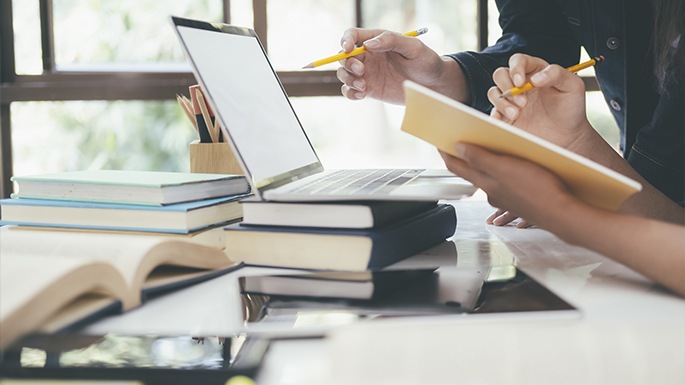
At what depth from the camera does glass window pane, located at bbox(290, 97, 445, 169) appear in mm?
3732

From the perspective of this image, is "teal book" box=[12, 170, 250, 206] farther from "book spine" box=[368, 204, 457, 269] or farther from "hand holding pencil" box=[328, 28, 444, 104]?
"hand holding pencil" box=[328, 28, 444, 104]

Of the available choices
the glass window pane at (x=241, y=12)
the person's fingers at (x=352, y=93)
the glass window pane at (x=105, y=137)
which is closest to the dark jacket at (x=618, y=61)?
the person's fingers at (x=352, y=93)

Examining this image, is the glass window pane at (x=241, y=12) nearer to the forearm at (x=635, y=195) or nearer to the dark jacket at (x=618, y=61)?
the dark jacket at (x=618, y=61)

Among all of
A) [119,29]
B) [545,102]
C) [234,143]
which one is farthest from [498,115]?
[119,29]

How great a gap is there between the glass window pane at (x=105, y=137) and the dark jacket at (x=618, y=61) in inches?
92.4

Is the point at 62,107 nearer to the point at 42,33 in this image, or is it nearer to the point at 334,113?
the point at 42,33

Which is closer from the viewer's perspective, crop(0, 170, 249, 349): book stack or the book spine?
crop(0, 170, 249, 349): book stack

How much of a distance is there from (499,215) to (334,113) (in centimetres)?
286

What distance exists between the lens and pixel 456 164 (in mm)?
657

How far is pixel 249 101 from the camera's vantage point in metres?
0.76

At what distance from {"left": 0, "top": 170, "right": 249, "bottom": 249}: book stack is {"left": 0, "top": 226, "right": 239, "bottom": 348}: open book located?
6 centimetres

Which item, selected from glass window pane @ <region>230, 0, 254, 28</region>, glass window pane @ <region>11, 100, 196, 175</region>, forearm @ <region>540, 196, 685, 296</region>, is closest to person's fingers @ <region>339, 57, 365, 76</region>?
forearm @ <region>540, 196, 685, 296</region>

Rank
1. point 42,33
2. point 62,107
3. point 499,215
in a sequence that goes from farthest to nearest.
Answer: point 62,107, point 42,33, point 499,215

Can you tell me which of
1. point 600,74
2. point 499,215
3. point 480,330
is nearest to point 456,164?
point 480,330
